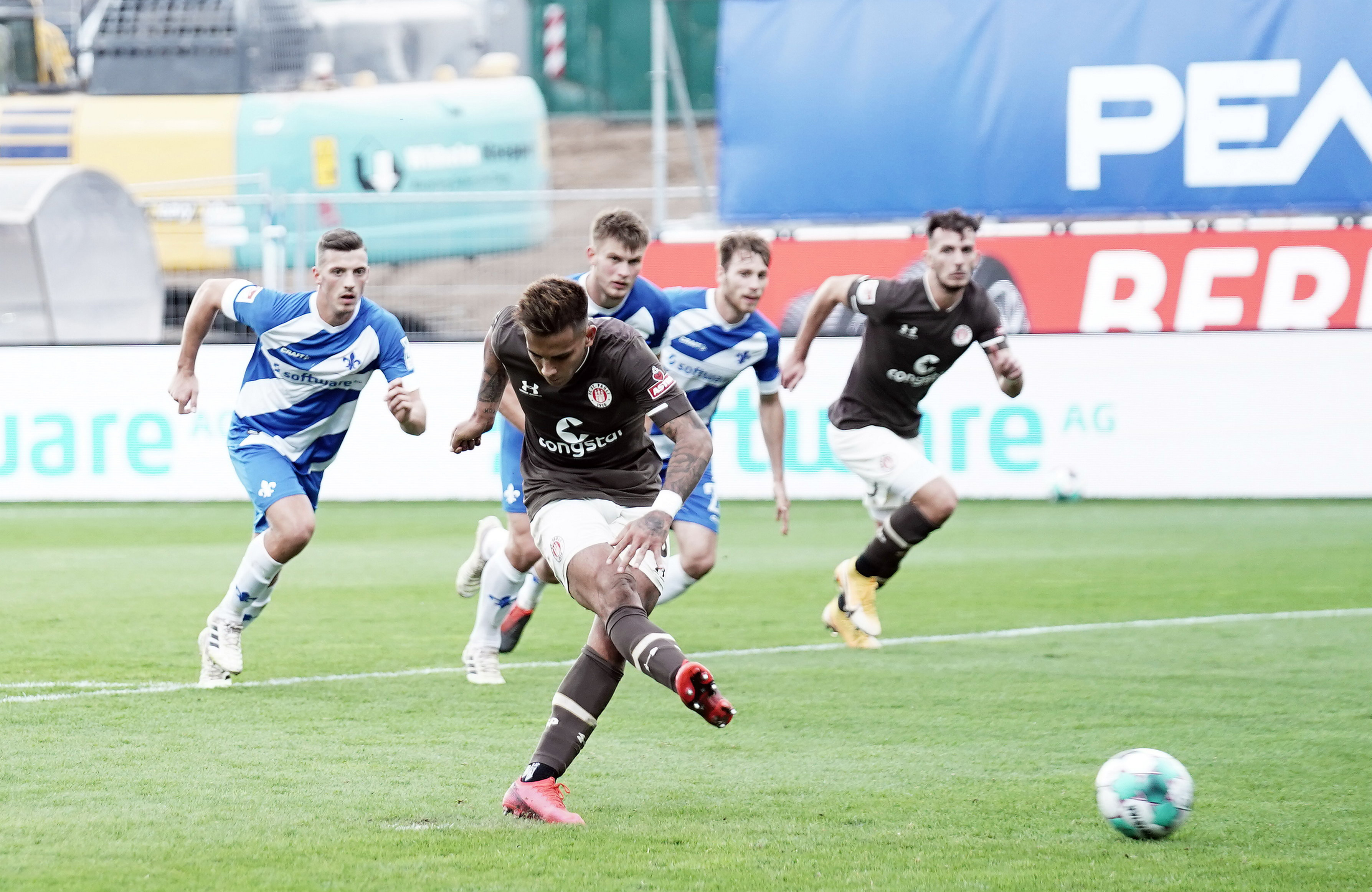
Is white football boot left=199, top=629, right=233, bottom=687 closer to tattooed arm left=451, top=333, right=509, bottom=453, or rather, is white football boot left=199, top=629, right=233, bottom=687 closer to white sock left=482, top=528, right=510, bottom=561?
white sock left=482, top=528, right=510, bottom=561

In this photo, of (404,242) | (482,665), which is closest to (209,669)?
(482,665)

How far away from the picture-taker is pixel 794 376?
9.57m

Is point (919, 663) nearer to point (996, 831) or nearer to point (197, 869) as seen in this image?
point (996, 831)

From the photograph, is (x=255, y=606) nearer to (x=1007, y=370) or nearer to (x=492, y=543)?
(x=492, y=543)

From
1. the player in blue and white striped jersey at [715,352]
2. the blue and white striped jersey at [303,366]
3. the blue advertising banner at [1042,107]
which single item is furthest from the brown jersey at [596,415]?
the blue advertising banner at [1042,107]

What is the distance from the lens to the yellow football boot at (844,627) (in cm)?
952

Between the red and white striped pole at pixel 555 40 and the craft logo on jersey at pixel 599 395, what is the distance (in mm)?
29671

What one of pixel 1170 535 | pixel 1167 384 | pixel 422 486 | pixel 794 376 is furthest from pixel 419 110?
pixel 794 376

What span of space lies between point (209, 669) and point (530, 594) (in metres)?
1.81

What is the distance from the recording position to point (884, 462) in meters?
10.0

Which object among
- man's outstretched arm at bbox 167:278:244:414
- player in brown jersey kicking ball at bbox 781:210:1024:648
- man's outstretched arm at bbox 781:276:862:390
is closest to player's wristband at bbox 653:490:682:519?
man's outstretched arm at bbox 167:278:244:414

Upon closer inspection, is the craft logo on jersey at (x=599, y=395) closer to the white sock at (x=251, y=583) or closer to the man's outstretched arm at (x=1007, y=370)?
the white sock at (x=251, y=583)

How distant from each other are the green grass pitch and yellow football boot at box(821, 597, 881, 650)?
0.21 metres

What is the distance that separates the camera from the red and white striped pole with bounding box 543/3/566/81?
34.4m
